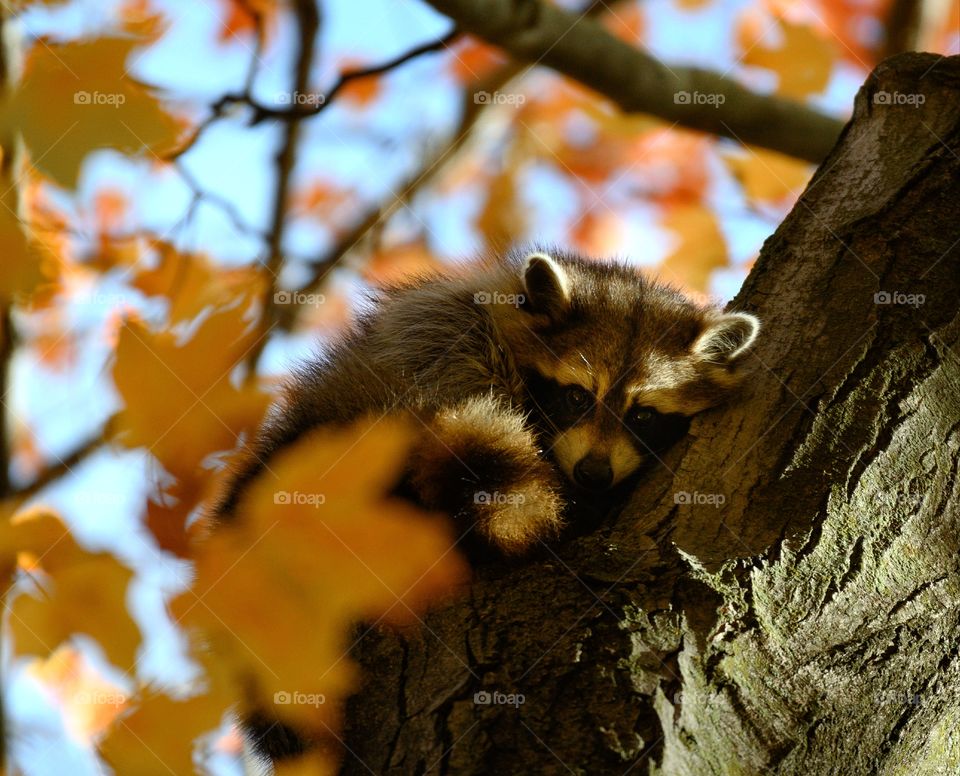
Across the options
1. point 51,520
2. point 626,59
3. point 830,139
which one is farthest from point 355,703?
point 830,139

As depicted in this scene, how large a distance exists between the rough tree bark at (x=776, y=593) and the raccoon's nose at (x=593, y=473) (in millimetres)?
613

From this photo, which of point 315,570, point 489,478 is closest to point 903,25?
point 489,478

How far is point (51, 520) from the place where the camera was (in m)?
3.59

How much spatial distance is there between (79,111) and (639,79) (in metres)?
2.84

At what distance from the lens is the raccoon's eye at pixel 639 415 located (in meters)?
4.26

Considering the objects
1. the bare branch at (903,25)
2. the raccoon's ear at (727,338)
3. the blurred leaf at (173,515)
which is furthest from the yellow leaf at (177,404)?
the bare branch at (903,25)

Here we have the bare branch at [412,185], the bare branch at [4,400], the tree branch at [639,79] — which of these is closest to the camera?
the bare branch at [4,400]

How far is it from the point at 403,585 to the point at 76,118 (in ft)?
7.27

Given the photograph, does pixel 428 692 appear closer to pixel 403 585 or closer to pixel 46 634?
pixel 403 585

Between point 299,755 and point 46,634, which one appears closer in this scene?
point 299,755

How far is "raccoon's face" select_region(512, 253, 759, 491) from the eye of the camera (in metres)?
3.91

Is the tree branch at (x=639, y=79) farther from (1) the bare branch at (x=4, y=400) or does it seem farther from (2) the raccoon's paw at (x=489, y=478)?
(1) the bare branch at (x=4, y=400)

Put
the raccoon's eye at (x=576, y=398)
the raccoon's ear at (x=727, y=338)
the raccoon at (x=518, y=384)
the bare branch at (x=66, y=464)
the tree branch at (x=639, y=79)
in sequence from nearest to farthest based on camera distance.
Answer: the raccoon at (x=518, y=384) → the raccoon's ear at (x=727, y=338) → the raccoon's eye at (x=576, y=398) → the tree branch at (x=639, y=79) → the bare branch at (x=66, y=464)

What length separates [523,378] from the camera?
433 centimetres
